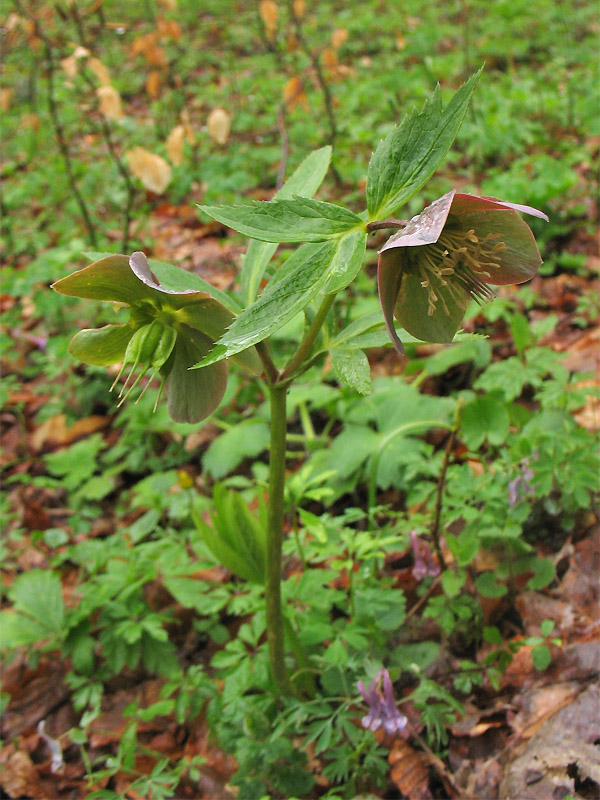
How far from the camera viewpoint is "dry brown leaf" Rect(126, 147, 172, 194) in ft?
8.95

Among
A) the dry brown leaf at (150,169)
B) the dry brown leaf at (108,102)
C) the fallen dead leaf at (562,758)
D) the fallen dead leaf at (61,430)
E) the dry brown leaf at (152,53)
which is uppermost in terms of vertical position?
Result: the dry brown leaf at (152,53)

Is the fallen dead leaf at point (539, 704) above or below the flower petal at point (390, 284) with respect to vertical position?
A: below

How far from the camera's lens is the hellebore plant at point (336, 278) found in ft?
2.50

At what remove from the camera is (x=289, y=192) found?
1021 millimetres

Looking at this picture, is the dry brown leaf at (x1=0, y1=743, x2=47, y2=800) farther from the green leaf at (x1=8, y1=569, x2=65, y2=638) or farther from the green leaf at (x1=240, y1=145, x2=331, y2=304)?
the green leaf at (x1=240, y1=145, x2=331, y2=304)

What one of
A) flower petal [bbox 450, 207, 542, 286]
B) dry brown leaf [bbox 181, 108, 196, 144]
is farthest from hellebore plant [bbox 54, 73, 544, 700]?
dry brown leaf [bbox 181, 108, 196, 144]

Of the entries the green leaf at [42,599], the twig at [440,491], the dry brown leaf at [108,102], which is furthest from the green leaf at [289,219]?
the dry brown leaf at [108,102]

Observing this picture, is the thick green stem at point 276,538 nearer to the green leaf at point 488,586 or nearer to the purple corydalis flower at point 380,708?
the purple corydalis flower at point 380,708

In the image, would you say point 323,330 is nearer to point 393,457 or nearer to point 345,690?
point 345,690

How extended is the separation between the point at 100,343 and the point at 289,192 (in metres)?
0.38

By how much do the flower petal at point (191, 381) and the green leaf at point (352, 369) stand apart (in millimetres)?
168

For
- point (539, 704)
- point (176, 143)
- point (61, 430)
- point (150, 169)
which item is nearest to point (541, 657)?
point (539, 704)

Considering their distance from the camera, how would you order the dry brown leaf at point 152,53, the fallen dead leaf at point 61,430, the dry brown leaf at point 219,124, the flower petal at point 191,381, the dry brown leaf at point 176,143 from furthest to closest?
the dry brown leaf at point 152,53
the dry brown leaf at point 219,124
the dry brown leaf at point 176,143
the fallen dead leaf at point 61,430
the flower petal at point 191,381

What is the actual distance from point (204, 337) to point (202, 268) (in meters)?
2.47
